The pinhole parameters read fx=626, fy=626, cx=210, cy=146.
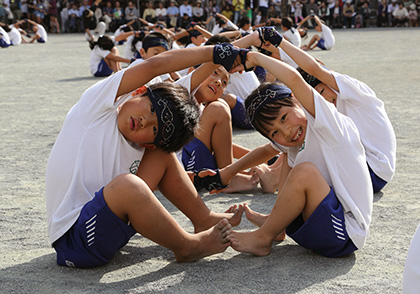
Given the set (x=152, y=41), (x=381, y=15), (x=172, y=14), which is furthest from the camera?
(x=381, y=15)

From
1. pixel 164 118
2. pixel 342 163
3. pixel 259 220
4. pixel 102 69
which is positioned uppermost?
pixel 164 118

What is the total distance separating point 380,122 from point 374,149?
184 mm

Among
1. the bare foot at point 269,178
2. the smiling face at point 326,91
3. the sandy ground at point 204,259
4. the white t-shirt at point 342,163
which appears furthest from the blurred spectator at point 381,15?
the white t-shirt at point 342,163

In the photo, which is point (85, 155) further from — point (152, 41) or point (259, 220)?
point (152, 41)

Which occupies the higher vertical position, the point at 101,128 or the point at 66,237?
the point at 101,128

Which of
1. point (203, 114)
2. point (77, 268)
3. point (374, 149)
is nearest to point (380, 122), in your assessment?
point (374, 149)

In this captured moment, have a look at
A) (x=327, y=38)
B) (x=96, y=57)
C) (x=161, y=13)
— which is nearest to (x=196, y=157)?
(x=96, y=57)

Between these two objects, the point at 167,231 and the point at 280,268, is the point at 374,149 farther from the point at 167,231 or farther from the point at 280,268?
the point at 167,231

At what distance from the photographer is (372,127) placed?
4.05 metres

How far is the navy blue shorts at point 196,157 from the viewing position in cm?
425

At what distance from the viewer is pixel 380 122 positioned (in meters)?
4.07

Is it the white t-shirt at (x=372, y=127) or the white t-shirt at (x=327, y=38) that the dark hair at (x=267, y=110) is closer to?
the white t-shirt at (x=372, y=127)

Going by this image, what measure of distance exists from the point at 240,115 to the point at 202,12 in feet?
72.5

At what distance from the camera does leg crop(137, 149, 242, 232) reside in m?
3.00
